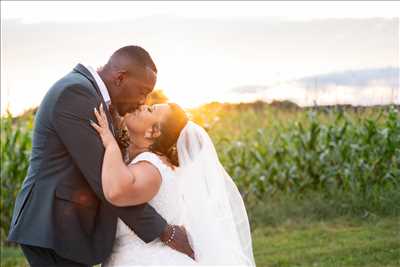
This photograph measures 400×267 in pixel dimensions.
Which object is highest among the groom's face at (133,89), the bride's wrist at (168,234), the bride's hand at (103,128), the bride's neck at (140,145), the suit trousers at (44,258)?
the groom's face at (133,89)

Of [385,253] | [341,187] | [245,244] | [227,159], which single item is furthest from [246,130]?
[245,244]

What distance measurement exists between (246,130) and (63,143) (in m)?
7.36

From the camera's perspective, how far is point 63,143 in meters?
3.55

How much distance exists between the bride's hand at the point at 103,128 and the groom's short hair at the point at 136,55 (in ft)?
1.15

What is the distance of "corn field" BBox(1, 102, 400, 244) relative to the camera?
895 cm

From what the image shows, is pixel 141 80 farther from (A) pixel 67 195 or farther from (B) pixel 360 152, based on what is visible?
(B) pixel 360 152

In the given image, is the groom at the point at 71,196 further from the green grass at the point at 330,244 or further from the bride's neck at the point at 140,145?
the green grass at the point at 330,244

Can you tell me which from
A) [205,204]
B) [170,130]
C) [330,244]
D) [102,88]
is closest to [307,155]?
[330,244]

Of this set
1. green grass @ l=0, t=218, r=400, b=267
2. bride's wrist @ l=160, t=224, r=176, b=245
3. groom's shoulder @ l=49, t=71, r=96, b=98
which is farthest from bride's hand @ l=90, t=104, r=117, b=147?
green grass @ l=0, t=218, r=400, b=267

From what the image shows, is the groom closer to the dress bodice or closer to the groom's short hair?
the dress bodice

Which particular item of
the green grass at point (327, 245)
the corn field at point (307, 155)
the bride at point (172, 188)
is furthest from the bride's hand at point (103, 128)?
the corn field at point (307, 155)

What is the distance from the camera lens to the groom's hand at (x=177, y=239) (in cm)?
365

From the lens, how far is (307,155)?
372 inches

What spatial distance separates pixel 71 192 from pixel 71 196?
2 centimetres
